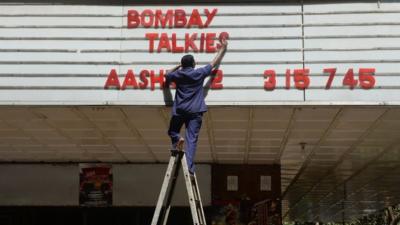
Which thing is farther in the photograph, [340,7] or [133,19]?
[133,19]

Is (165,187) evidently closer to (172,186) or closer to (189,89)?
(172,186)

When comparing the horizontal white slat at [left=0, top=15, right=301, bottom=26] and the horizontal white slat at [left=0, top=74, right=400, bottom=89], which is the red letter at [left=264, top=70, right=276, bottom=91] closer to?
the horizontal white slat at [left=0, top=74, right=400, bottom=89]

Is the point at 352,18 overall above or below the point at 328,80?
above

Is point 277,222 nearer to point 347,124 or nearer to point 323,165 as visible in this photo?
point 323,165

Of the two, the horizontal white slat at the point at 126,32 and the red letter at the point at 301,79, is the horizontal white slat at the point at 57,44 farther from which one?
the red letter at the point at 301,79

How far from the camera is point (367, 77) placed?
912 centimetres

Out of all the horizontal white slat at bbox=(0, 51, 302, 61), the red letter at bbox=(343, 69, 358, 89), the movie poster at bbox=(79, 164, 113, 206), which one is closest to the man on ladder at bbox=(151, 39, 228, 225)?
the horizontal white slat at bbox=(0, 51, 302, 61)

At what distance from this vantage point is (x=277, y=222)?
14398 millimetres

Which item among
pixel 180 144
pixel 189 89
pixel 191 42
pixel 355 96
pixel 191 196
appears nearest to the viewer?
pixel 191 196

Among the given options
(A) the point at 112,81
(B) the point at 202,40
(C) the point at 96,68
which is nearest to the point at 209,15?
(B) the point at 202,40

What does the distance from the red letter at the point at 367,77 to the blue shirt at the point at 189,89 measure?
2.34 metres

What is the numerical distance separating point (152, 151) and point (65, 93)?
12.6 ft

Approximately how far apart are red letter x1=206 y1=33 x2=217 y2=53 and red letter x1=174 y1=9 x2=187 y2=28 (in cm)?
44

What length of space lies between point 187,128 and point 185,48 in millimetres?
1843
